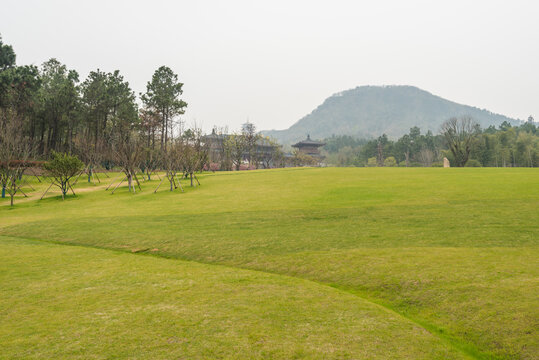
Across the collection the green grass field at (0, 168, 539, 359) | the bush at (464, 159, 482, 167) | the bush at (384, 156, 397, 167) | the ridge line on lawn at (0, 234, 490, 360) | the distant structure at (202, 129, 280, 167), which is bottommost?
the ridge line on lawn at (0, 234, 490, 360)

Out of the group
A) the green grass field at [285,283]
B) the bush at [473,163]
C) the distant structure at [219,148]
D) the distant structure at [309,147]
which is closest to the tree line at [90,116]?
the distant structure at [219,148]

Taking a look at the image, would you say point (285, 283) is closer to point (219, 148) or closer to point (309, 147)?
point (219, 148)

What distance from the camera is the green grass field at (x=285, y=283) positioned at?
4.51 meters

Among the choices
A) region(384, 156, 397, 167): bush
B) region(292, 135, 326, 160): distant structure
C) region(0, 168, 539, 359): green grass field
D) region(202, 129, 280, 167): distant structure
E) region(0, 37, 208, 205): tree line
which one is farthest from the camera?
region(292, 135, 326, 160): distant structure

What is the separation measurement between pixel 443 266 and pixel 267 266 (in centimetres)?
408

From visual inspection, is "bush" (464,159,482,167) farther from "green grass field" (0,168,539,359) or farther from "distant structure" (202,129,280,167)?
"green grass field" (0,168,539,359)

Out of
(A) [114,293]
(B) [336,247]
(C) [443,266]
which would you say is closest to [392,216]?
(B) [336,247]

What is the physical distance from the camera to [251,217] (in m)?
13.8

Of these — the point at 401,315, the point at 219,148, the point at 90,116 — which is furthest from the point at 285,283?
the point at 219,148

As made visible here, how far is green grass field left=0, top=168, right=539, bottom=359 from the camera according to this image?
4512 mm

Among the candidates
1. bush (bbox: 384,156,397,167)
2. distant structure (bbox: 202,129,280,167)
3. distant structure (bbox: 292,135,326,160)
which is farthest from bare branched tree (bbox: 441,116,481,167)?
distant structure (bbox: 202,129,280,167)

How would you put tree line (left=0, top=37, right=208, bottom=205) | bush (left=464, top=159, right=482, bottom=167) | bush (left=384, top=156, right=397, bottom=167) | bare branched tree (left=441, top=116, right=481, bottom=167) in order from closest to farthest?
1. tree line (left=0, top=37, right=208, bottom=205)
2. bare branched tree (left=441, top=116, right=481, bottom=167)
3. bush (left=464, top=159, right=482, bottom=167)
4. bush (left=384, top=156, right=397, bottom=167)

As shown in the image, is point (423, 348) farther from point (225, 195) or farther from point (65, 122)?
point (65, 122)

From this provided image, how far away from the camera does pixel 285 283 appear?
7055 mm
